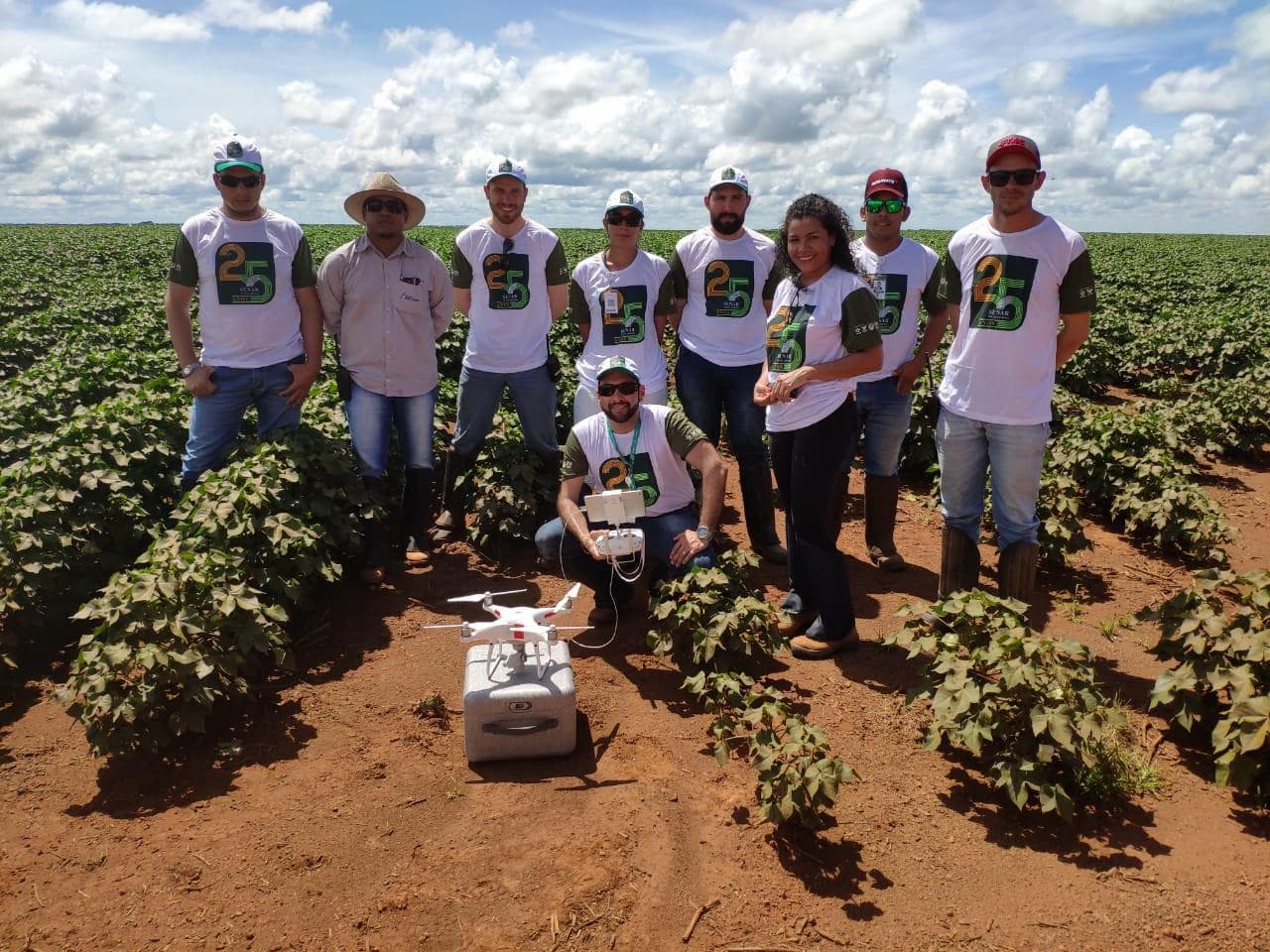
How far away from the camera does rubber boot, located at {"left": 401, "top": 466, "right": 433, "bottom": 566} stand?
5.34m

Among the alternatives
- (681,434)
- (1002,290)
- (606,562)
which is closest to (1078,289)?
(1002,290)

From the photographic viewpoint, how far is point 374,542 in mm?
5133

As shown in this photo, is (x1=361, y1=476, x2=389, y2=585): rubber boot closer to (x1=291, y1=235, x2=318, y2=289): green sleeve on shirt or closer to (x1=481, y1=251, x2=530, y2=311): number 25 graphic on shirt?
(x1=291, y1=235, x2=318, y2=289): green sleeve on shirt

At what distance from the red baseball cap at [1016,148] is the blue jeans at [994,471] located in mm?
1138

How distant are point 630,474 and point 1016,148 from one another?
2279 mm

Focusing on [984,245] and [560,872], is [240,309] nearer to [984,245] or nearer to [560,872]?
[560,872]

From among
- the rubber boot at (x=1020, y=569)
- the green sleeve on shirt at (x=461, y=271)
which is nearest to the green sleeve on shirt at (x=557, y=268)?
the green sleeve on shirt at (x=461, y=271)

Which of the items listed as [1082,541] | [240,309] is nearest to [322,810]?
[240,309]

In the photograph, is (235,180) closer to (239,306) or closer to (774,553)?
(239,306)

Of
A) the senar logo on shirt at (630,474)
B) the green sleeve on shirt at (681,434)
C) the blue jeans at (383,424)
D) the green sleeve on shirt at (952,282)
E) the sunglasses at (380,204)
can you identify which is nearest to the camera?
the green sleeve on shirt at (952,282)

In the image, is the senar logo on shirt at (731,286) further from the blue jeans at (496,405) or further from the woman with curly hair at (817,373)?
the blue jeans at (496,405)

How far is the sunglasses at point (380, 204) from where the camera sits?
15.7ft

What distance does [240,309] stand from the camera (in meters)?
4.74

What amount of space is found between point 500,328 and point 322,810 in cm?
316
